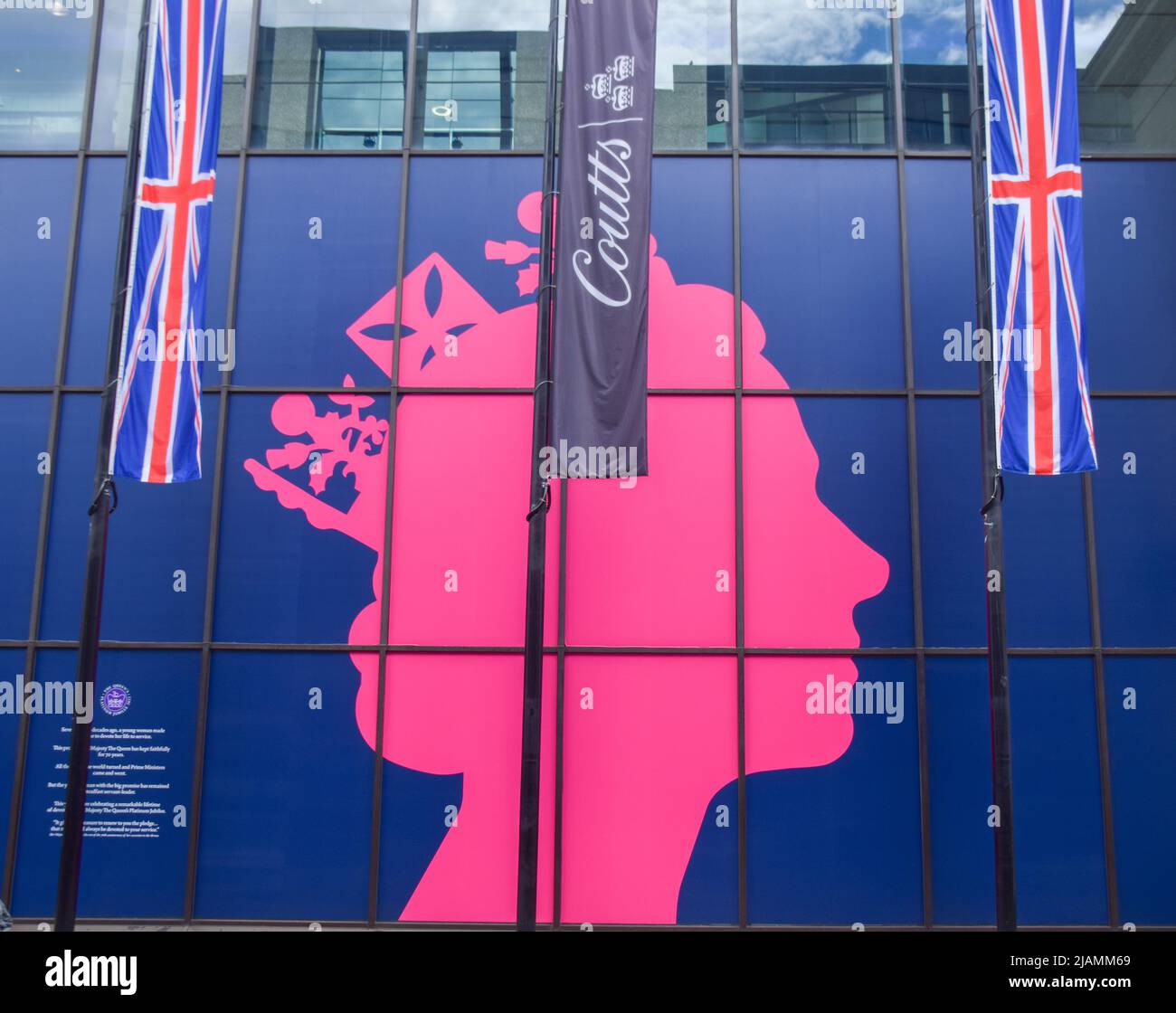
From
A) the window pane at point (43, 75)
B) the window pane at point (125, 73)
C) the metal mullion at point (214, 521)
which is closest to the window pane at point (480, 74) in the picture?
the metal mullion at point (214, 521)

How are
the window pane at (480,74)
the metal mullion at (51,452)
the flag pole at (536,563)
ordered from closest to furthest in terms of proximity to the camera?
the flag pole at (536,563)
the metal mullion at (51,452)
the window pane at (480,74)

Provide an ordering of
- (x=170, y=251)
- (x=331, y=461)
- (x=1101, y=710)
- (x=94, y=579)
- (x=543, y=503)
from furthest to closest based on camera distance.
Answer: (x=331, y=461), (x=1101, y=710), (x=170, y=251), (x=543, y=503), (x=94, y=579)

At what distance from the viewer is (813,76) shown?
1205 cm

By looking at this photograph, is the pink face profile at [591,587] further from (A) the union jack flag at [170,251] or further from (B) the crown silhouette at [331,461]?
(A) the union jack flag at [170,251]

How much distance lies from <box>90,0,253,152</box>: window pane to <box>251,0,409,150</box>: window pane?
22cm

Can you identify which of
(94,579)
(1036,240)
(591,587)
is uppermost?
(1036,240)

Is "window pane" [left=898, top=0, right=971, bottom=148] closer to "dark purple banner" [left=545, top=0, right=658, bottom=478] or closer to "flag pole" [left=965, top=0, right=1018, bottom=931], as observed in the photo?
"flag pole" [left=965, top=0, right=1018, bottom=931]

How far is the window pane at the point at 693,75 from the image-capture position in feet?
39.4

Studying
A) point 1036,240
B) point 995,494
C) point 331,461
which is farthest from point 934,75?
point 331,461

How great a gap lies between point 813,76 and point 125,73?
318 inches

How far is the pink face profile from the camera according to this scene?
10859 millimetres

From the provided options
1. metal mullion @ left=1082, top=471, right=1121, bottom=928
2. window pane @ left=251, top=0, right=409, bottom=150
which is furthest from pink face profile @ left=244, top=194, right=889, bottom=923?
metal mullion @ left=1082, top=471, right=1121, bottom=928

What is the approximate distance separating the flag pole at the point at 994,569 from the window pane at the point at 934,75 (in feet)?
7.58

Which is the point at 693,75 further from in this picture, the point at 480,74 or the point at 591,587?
the point at 591,587
